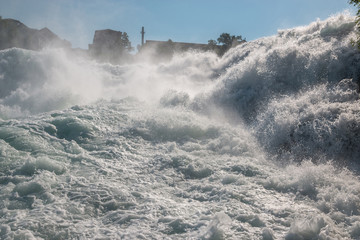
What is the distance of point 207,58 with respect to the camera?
623 inches

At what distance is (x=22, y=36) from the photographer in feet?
109

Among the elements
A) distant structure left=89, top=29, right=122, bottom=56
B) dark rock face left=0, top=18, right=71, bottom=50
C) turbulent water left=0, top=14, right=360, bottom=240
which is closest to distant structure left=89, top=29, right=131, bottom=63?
distant structure left=89, top=29, right=122, bottom=56

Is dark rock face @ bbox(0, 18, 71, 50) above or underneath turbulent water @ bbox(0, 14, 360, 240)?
above

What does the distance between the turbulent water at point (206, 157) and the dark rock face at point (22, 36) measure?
24862 millimetres

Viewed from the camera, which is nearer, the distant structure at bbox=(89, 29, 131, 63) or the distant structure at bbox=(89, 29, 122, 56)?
the distant structure at bbox=(89, 29, 131, 63)

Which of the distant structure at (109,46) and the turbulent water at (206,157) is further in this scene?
the distant structure at (109,46)

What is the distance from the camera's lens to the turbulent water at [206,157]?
349cm

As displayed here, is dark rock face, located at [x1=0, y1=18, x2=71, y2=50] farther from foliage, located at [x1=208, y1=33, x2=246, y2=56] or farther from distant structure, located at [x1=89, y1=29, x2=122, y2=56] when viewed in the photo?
foliage, located at [x1=208, y1=33, x2=246, y2=56]

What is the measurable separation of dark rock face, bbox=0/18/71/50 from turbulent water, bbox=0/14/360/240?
2486 centimetres

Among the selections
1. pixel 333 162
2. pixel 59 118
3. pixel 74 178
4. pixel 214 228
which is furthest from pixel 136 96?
pixel 214 228

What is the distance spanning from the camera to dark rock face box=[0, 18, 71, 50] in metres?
31.0

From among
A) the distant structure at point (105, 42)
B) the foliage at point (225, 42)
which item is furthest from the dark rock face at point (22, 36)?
the foliage at point (225, 42)

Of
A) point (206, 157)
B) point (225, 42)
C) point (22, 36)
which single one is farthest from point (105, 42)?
point (206, 157)

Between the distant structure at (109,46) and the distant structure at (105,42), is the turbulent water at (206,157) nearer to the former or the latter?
the distant structure at (109,46)
